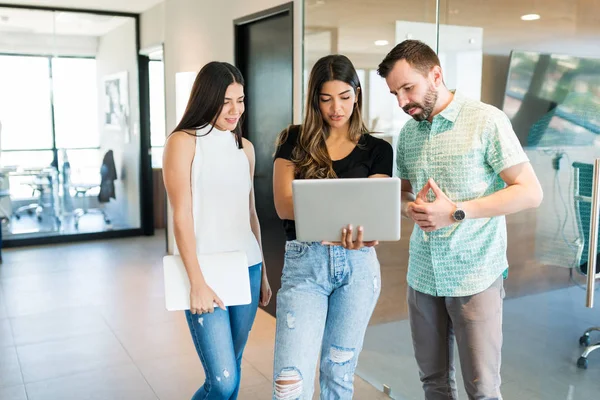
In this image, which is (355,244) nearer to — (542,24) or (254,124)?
(542,24)

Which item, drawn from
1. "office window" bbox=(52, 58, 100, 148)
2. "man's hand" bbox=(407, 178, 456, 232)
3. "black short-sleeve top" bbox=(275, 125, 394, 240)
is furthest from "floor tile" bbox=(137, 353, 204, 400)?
"office window" bbox=(52, 58, 100, 148)

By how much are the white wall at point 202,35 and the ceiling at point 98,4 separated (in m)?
0.58

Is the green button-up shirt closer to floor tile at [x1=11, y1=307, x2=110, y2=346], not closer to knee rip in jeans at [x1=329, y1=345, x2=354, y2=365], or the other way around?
knee rip in jeans at [x1=329, y1=345, x2=354, y2=365]

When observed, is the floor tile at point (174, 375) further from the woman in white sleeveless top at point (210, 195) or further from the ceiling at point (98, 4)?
the ceiling at point (98, 4)

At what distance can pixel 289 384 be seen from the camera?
1.84 meters

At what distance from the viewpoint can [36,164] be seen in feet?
23.4

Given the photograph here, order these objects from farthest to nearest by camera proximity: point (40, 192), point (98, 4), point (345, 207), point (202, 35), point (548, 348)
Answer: point (40, 192) → point (98, 4) → point (202, 35) → point (548, 348) → point (345, 207)

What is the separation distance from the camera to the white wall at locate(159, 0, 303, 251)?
3789mm

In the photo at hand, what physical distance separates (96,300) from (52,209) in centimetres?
287

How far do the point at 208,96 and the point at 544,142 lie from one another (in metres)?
1.18

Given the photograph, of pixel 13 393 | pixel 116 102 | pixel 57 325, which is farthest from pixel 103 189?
pixel 13 393

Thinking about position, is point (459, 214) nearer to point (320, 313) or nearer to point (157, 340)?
point (320, 313)

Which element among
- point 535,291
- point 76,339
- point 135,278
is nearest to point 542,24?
point 535,291

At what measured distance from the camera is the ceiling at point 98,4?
6688 millimetres
